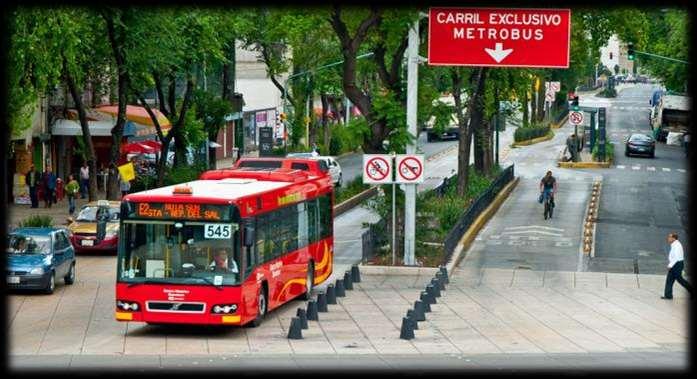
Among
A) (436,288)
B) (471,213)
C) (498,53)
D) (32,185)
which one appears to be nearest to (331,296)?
(436,288)

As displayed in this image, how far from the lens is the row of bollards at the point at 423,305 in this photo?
24.2 meters

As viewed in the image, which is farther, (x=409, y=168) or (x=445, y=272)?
(x=409, y=168)

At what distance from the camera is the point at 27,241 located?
30312mm

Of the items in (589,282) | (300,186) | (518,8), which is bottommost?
(589,282)

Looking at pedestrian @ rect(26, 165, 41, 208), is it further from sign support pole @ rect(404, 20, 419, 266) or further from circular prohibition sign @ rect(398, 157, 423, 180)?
circular prohibition sign @ rect(398, 157, 423, 180)

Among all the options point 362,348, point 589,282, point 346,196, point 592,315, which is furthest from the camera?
point 346,196

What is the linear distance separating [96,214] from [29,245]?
9.94 meters

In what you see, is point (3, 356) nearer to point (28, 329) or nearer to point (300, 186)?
point (28, 329)

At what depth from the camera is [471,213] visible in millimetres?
43219

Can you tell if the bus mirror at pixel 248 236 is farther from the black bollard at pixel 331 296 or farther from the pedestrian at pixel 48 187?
the pedestrian at pixel 48 187

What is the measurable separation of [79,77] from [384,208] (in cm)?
1606

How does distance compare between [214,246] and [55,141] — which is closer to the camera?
[214,246]

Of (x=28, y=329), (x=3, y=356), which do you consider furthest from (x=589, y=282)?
(x=3, y=356)

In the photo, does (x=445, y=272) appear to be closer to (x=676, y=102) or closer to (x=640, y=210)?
(x=640, y=210)
